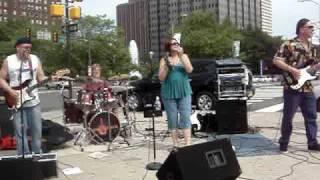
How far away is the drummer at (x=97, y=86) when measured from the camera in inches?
408

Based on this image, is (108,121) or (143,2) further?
(143,2)

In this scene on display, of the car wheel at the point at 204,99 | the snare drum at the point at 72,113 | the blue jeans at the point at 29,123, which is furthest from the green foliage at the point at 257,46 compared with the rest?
the blue jeans at the point at 29,123

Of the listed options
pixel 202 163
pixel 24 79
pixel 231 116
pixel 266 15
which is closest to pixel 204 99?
pixel 231 116

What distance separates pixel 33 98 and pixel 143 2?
185 feet

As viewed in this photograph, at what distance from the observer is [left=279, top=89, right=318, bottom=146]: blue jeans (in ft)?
26.8

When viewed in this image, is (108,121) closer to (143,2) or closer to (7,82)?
(7,82)

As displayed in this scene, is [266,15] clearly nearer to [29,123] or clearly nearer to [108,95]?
[108,95]

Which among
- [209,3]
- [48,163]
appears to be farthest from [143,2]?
[48,163]

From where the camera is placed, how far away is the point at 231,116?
→ 35.0ft

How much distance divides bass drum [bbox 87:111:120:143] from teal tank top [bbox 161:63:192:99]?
198 cm

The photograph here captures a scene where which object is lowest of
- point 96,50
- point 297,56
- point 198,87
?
point 198,87

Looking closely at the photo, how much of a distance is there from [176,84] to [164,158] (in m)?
1.10

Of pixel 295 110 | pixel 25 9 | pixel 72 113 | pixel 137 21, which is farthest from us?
pixel 25 9

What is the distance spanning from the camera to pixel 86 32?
5759cm
